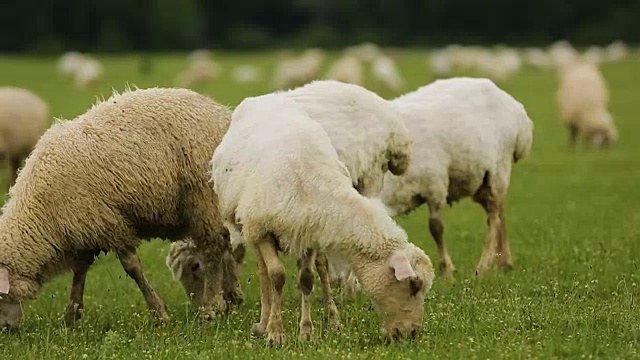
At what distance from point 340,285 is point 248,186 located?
216 cm

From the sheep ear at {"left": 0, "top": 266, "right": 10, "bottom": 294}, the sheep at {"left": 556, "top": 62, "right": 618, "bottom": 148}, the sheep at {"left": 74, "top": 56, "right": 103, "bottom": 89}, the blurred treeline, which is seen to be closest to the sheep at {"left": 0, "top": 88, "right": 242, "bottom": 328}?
the sheep ear at {"left": 0, "top": 266, "right": 10, "bottom": 294}

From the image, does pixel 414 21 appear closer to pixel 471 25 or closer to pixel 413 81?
pixel 471 25

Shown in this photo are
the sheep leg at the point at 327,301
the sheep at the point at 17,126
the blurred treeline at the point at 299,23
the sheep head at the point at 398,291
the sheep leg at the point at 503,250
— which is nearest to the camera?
the sheep head at the point at 398,291

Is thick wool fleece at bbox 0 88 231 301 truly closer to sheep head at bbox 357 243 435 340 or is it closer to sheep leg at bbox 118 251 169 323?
sheep leg at bbox 118 251 169 323

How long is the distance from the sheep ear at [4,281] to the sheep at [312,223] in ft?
5.88

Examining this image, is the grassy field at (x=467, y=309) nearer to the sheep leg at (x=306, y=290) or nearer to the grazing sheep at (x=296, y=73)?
the sheep leg at (x=306, y=290)

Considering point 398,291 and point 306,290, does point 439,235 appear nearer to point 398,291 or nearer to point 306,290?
point 306,290

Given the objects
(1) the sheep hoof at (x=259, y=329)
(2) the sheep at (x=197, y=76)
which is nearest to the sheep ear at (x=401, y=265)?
(1) the sheep hoof at (x=259, y=329)

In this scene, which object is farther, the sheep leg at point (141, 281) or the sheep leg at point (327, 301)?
the sheep leg at point (141, 281)

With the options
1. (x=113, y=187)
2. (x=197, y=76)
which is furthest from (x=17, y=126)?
(x=197, y=76)

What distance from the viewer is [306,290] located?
306 inches

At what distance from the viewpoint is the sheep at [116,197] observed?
8438 millimetres

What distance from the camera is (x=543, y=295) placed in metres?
8.68

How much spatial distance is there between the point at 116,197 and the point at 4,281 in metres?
1.05
